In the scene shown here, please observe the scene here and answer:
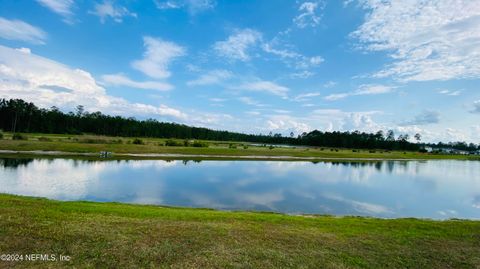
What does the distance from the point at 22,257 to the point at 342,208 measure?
749 inches

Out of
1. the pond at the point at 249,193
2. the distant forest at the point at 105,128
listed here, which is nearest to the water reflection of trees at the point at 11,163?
the pond at the point at 249,193

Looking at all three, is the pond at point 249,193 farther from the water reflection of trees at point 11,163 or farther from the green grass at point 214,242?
the green grass at point 214,242

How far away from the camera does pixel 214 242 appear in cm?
871

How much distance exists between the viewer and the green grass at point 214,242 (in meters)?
7.46

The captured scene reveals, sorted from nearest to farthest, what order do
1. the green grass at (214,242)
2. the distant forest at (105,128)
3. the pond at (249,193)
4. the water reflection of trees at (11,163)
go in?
1. the green grass at (214,242)
2. the pond at (249,193)
3. the water reflection of trees at (11,163)
4. the distant forest at (105,128)

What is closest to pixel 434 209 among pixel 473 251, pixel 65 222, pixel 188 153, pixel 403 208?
pixel 403 208

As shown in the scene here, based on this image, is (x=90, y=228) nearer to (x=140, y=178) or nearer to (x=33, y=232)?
(x=33, y=232)

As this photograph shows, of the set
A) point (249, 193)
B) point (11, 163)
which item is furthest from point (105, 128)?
point (249, 193)

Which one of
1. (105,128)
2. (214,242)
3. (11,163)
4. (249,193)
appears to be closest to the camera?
(214,242)

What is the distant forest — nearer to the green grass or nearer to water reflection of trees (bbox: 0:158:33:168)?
water reflection of trees (bbox: 0:158:33:168)

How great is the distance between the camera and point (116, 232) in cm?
901

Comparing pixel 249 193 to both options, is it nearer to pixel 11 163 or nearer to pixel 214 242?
pixel 214 242

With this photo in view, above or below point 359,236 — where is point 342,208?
below

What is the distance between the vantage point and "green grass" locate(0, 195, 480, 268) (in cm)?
746
